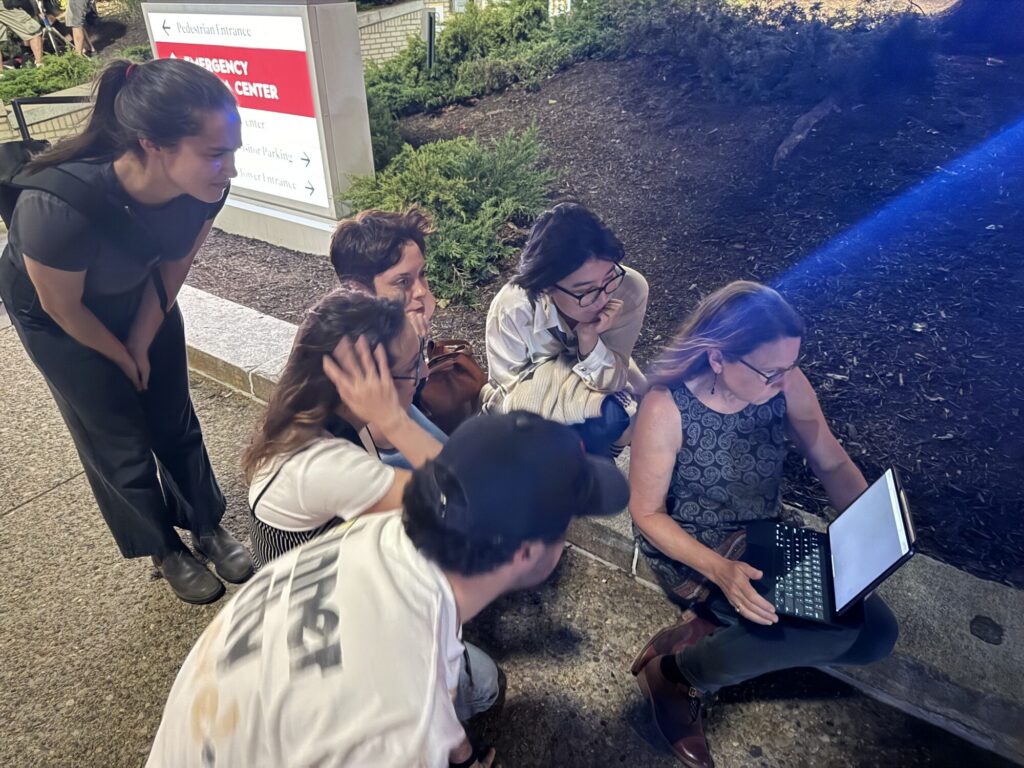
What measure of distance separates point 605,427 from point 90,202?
1932 millimetres

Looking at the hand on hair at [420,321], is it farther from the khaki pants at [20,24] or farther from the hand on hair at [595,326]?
the khaki pants at [20,24]

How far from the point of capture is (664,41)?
688 centimetres

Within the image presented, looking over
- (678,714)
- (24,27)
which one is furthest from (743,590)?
(24,27)

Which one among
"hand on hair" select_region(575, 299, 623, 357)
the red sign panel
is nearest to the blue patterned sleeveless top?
"hand on hair" select_region(575, 299, 623, 357)

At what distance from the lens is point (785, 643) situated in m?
2.04

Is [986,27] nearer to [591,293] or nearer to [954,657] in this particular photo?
[591,293]

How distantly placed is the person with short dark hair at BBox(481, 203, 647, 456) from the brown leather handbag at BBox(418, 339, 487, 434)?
12 centimetres

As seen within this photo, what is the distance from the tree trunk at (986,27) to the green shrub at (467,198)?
12.6 ft

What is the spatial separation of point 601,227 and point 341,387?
50.4 inches

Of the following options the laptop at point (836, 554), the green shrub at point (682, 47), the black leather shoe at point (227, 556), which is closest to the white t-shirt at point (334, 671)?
the laptop at point (836, 554)

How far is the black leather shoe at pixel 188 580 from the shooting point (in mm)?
2773

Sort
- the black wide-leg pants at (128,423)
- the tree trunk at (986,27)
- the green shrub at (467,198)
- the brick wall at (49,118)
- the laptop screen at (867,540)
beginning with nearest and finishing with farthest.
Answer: the laptop screen at (867,540)
the black wide-leg pants at (128,423)
the green shrub at (467,198)
the tree trunk at (986,27)
the brick wall at (49,118)

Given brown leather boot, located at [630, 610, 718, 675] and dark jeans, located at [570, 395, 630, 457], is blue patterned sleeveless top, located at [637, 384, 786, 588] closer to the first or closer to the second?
brown leather boot, located at [630, 610, 718, 675]

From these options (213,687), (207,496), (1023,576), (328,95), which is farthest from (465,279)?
(213,687)
